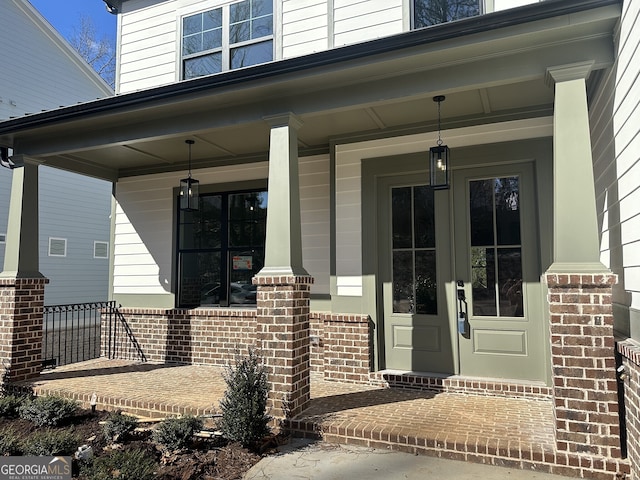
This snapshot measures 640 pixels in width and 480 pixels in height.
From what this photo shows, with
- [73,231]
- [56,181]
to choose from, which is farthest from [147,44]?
[73,231]

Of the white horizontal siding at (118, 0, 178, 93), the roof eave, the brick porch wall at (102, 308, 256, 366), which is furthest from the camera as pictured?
the white horizontal siding at (118, 0, 178, 93)

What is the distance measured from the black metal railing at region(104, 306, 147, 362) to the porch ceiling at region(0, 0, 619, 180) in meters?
2.54

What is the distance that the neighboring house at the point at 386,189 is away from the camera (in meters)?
3.15

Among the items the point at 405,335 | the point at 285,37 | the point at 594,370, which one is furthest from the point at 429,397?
the point at 285,37

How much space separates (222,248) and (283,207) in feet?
9.41

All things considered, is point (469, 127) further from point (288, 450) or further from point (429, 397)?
point (288, 450)

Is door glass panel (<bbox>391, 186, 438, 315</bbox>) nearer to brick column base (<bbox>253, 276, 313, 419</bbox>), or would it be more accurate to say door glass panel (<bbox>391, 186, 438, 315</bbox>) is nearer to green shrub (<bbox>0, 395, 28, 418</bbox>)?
brick column base (<bbox>253, 276, 313, 419</bbox>)

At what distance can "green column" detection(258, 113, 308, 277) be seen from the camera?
4.16 metres

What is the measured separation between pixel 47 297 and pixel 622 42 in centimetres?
1323

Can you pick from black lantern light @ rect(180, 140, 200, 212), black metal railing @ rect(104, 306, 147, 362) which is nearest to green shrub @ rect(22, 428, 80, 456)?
black lantern light @ rect(180, 140, 200, 212)

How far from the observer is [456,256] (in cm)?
502

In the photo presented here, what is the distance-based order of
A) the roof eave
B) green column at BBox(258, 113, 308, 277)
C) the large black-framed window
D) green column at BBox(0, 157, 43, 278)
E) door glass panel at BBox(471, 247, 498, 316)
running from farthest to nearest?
the large black-framed window → green column at BBox(0, 157, 43, 278) → door glass panel at BBox(471, 247, 498, 316) → green column at BBox(258, 113, 308, 277) → the roof eave

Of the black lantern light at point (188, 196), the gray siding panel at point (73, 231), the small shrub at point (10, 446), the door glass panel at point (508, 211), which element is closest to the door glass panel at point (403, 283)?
the door glass panel at point (508, 211)

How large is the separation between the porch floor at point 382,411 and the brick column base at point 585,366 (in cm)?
27
